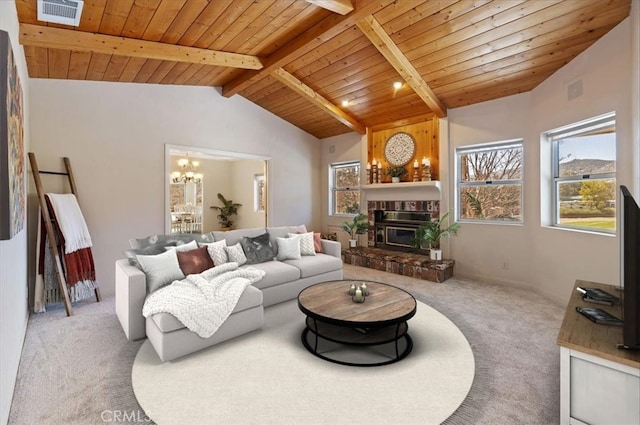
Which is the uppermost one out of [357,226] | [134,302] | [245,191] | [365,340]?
[245,191]

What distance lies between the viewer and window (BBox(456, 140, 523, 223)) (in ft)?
14.9

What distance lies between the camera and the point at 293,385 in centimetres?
→ 209

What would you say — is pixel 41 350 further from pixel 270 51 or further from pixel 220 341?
pixel 270 51

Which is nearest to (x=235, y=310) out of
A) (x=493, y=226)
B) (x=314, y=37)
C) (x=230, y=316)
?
(x=230, y=316)

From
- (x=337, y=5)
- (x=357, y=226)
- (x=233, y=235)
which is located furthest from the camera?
(x=357, y=226)

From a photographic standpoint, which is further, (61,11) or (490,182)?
(490,182)

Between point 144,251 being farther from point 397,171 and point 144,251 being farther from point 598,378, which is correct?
point 397,171

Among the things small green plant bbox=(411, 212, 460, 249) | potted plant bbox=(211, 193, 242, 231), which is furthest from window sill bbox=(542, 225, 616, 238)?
potted plant bbox=(211, 193, 242, 231)

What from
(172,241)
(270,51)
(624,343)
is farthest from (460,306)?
(270,51)

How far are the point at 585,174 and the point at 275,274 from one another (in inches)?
151

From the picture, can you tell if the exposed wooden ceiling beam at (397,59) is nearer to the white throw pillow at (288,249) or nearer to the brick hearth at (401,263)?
the brick hearth at (401,263)

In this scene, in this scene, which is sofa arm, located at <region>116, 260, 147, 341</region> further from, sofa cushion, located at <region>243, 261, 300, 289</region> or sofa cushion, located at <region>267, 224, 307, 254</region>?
sofa cushion, located at <region>267, 224, 307, 254</region>

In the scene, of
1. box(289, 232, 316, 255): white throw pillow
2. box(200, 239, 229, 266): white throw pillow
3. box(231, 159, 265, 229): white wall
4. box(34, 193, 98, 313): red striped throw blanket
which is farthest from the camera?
box(231, 159, 265, 229): white wall

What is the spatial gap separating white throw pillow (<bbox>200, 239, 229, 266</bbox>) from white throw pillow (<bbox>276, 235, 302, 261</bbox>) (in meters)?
0.79
